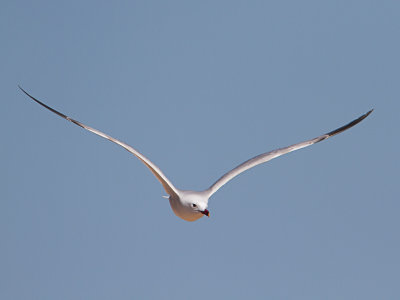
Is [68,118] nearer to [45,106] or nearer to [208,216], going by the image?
[45,106]

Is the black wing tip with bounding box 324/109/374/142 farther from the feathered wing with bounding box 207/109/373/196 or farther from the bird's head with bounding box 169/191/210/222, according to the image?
the bird's head with bounding box 169/191/210/222

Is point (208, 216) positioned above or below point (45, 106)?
below

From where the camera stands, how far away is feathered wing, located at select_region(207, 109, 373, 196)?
15953 mm

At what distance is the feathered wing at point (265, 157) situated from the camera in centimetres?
1595

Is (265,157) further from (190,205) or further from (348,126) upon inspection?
(190,205)

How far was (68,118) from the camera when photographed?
15.6m

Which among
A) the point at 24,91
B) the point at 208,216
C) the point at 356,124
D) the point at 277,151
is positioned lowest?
the point at 208,216

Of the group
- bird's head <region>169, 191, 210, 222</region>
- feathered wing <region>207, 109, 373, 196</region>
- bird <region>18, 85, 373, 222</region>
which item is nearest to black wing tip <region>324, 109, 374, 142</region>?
feathered wing <region>207, 109, 373, 196</region>

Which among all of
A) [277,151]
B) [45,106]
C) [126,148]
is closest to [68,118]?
[45,106]

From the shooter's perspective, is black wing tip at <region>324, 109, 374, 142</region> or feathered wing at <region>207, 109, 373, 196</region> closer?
feathered wing at <region>207, 109, 373, 196</region>

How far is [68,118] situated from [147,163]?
2089mm

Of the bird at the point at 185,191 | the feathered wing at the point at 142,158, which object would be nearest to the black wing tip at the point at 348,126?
the bird at the point at 185,191

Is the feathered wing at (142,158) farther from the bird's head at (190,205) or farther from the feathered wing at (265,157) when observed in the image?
the feathered wing at (265,157)

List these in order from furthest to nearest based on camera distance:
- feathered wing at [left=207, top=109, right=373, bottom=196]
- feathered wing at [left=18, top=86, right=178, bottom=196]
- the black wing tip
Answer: the black wing tip, feathered wing at [left=207, top=109, right=373, bottom=196], feathered wing at [left=18, top=86, right=178, bottom=196]
